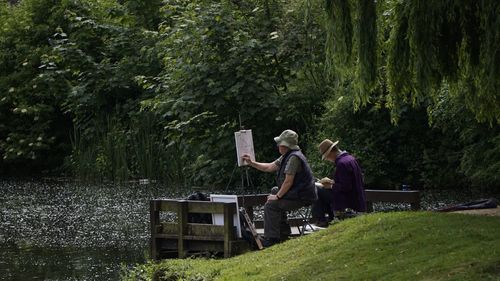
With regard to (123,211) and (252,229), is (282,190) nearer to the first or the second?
(252,229)

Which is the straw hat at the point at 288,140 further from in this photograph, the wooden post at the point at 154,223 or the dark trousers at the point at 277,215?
the wooden post at the point at 154,223

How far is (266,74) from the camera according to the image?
99.2 feet

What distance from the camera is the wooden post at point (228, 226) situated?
14305 millimetres

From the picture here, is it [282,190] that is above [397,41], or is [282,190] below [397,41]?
below

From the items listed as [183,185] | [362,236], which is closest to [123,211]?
[183,185]

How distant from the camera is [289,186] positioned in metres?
13.8

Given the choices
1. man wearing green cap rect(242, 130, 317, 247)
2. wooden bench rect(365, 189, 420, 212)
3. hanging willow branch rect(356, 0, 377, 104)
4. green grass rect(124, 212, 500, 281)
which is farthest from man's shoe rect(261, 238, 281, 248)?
hanging willow branch rect(356, 0, 377, 104)

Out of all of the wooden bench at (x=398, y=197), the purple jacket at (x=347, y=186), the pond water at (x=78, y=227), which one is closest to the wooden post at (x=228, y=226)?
the purple jacket at (x=347, y=186)

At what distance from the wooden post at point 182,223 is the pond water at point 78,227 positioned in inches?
37.9

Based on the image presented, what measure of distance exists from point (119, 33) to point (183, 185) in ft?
31.0

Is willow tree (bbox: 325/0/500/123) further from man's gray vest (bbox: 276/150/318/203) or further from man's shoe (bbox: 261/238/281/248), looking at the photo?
man's shoe (bbox: 261/238/281/248)

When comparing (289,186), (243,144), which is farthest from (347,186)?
(243,144)

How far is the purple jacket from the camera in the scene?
544 inches

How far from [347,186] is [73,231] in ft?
29.1
